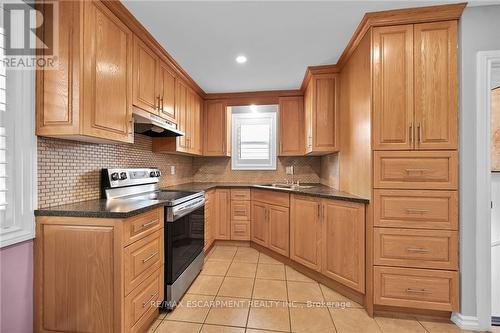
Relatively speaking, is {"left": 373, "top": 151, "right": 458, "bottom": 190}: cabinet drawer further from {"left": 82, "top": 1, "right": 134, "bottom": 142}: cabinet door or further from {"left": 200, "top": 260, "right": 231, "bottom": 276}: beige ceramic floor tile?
{"left": 82, "top": 1, "right": 134, "bottom": 142}: cabinet door

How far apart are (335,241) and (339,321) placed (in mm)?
649

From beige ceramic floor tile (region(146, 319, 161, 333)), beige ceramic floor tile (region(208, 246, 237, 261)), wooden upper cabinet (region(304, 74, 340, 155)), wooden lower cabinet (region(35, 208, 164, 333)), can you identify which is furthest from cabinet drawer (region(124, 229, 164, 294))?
wooden upper cabinet (region(304, 74, 340, 155))

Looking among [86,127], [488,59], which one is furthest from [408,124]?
[86,127]

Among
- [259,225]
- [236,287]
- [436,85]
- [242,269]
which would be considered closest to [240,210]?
[259,225]

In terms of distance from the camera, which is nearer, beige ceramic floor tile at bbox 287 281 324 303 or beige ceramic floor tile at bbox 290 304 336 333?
beige ceramic floor tile at bbox 290 304 336 333

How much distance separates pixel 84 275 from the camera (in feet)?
4.67

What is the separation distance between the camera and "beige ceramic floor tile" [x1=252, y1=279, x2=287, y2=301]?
7.07 feet

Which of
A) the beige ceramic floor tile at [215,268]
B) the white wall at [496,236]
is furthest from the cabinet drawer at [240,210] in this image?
the white wall at [496,236]

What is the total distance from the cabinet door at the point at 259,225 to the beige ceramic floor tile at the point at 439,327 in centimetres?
177

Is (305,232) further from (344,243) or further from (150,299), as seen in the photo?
(150,299)

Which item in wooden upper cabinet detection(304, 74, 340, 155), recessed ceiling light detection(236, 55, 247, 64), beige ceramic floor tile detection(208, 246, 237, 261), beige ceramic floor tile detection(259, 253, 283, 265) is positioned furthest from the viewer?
beige ceramic floor tile detection(208, 246, 237, 261)

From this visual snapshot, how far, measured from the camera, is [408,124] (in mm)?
1839

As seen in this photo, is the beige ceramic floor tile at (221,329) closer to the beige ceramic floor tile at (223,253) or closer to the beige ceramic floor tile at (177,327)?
the beige ceramic floor tile at (177,327)

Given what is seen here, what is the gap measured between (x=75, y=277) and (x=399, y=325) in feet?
7.66
